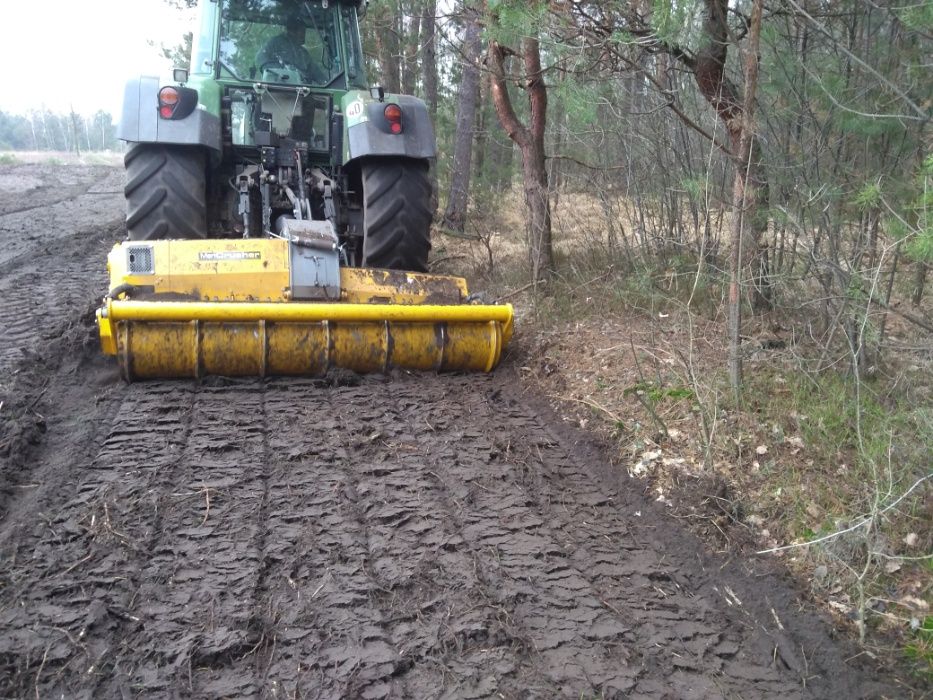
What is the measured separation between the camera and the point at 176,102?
5.43 meters

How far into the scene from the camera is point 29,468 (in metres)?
3.68

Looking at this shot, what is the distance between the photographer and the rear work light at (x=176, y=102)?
5402 millimetres

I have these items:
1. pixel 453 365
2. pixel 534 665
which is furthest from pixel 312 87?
pixel 534 665

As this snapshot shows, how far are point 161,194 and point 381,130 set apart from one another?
5.28 feet

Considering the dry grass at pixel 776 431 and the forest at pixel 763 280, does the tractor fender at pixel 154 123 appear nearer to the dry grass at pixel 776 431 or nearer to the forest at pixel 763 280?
the forest at pixel 763 280

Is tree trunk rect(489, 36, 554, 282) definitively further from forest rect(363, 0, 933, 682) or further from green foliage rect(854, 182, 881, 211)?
green foliage rect(854, 182, 881, 211)

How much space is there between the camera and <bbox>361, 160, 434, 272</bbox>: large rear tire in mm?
5875

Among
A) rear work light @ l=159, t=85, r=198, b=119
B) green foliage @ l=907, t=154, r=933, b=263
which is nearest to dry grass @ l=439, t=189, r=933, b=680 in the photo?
green foliage @ l=907, t=154, r=933, b=263

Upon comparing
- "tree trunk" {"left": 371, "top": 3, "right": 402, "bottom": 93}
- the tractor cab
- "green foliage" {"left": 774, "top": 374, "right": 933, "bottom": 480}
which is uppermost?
"tree trunk" {"left": 371, "top": 3, "right": 402, "bottom": 93}

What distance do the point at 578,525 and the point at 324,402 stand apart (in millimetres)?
1856

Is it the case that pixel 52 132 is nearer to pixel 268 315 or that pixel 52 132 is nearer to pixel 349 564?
pixel 268 315

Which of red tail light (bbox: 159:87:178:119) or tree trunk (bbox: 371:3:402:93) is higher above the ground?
tree trunk (bbox: 371:3:402:93)

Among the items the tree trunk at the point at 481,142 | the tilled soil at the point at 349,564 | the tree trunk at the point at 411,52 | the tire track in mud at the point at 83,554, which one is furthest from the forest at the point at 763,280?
the tree trunk at the point at 481,142

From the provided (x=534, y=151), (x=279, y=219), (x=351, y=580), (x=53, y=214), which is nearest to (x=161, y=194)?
(x=279, y=219)
